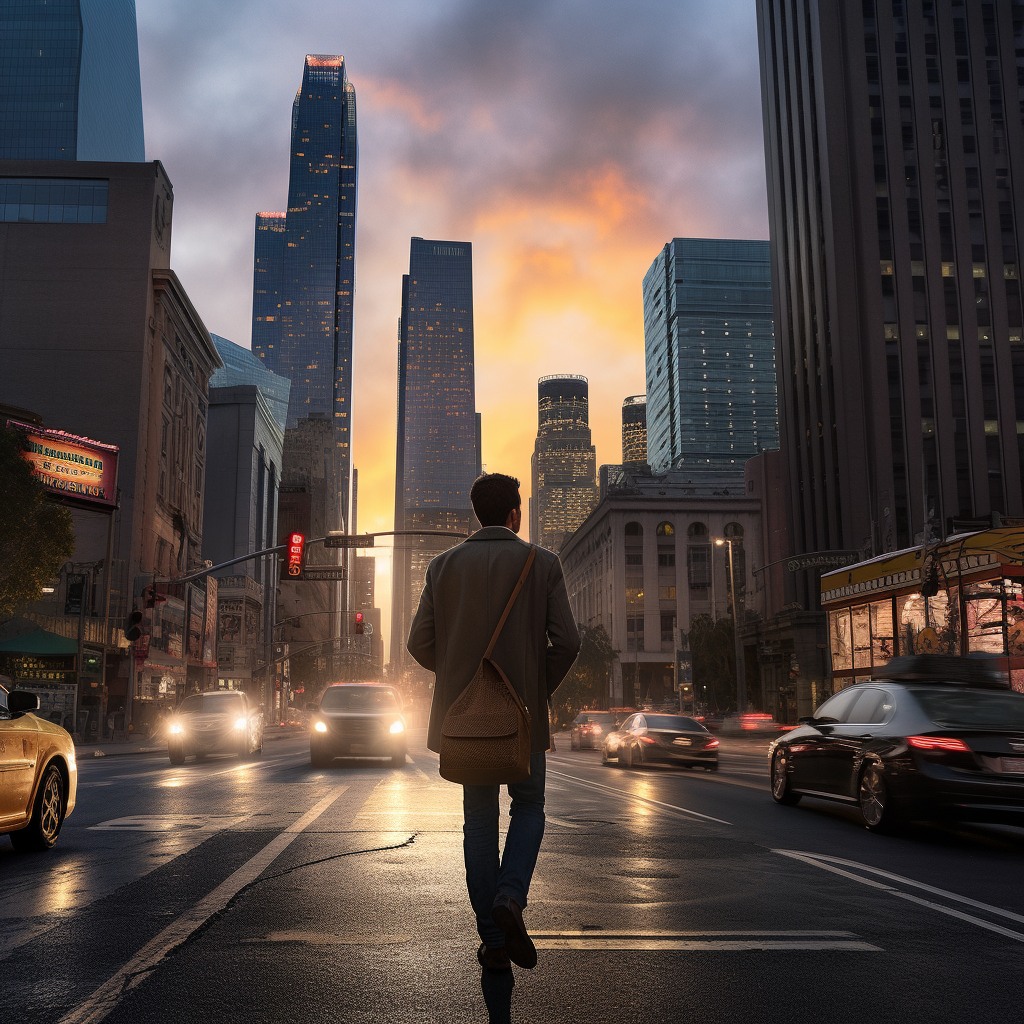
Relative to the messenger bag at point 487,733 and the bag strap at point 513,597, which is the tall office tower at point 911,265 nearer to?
the bag strap at point 513,597

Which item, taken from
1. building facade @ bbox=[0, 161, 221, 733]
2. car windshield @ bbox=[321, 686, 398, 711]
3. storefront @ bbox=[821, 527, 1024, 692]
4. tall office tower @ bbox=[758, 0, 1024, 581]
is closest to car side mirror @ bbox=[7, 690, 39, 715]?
car windshield @ bbox=[321, 686, 398, 711]

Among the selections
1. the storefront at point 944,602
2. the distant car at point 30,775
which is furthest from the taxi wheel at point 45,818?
the storefront at point 944,602

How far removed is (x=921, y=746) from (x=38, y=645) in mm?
38975

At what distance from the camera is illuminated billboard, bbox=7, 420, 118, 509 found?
4350 cm

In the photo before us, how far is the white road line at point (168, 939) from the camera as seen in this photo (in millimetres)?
3775

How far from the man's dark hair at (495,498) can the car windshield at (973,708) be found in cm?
647

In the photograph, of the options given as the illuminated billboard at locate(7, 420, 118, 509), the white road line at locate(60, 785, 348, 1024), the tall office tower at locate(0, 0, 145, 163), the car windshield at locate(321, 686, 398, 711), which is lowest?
the white road line at locate(60, 785, 348, 1024)

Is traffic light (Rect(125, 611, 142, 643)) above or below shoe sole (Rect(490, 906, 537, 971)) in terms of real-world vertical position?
above

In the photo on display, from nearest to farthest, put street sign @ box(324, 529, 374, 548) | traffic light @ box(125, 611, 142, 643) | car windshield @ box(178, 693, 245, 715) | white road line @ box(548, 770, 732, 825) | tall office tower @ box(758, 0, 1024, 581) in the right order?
white road line @ box(548, 770, 732, 825) < car windshield @ box(178, 693, 245, 715) < traffic light @ box(125, 611, 142, 643) < street sign @ box(324, 529, 374, 548) < tall office tower @ box(758, 0, 1024, 581)

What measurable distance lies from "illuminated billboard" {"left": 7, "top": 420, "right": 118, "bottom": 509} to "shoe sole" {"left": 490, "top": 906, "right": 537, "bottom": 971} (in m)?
43.1

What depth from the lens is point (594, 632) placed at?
9569cm

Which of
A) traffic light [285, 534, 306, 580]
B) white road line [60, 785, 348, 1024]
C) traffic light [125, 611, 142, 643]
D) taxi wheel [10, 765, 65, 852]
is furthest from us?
traffic light [285, 534, 306, 580]

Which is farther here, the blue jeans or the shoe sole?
the blue jeans

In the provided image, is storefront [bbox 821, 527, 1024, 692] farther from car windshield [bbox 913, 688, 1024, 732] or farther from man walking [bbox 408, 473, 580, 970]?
man walking [bbox 408, 473, 580, 970]
